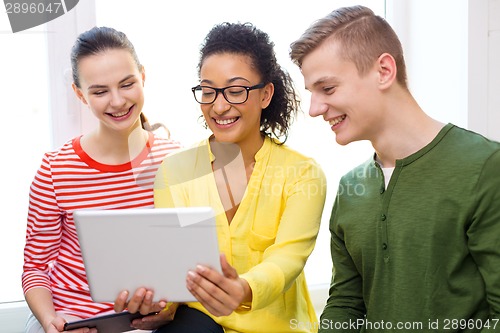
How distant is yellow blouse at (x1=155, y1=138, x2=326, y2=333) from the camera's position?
4.99 ft

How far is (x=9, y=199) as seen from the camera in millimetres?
2076

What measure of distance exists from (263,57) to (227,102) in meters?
0.16

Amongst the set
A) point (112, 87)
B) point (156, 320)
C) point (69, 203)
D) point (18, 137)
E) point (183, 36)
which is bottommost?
point (156, 320)

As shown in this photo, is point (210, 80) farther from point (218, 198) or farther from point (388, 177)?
point (388, 177)

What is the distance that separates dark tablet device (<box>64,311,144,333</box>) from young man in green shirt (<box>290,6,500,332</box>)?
0.44 m

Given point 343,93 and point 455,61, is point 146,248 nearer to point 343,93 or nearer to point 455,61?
point 343,93

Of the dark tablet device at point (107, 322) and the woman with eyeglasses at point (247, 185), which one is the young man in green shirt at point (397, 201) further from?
the dark tablet device at point (107, 322)

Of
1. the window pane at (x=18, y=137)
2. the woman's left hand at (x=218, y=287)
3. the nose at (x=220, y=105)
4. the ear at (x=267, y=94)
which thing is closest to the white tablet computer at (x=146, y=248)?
the woman's left hand at (x=218, y=287)

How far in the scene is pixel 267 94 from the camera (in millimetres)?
1636

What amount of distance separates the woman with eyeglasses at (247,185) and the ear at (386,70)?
0.29 metres

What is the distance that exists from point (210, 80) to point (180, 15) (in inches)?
26.5

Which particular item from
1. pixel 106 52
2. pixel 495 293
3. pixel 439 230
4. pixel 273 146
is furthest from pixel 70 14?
pixel 495 293

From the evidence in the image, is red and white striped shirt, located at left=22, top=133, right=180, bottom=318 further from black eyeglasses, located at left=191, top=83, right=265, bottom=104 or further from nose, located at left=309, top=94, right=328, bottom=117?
nose, located at left=309, top=94, right=328, bottom=117

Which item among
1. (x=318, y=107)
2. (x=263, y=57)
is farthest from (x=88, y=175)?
(x=318, y=107)
